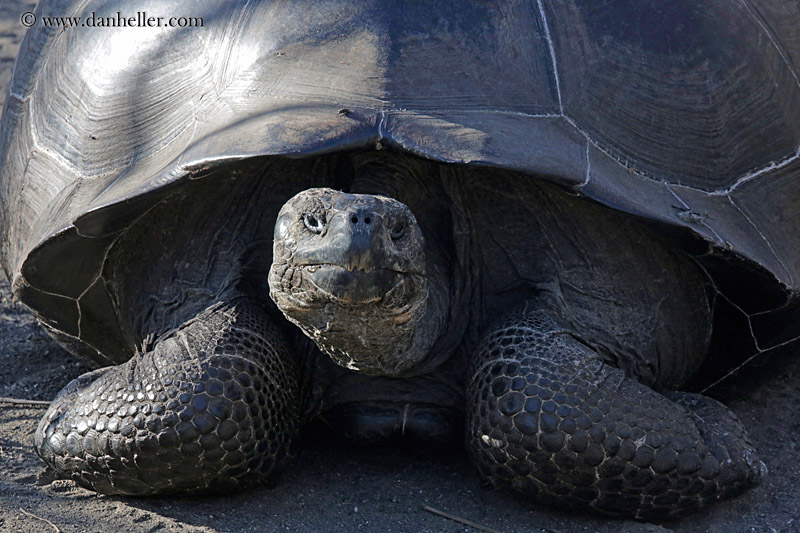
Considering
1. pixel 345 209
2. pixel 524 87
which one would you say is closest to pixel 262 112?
pixel 345 209

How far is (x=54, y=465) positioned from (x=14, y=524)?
0.40 meters

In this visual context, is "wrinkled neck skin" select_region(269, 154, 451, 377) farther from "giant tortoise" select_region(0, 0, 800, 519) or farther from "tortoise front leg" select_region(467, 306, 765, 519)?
"tortoise front leg" select_region(467, 306, 765, 519)

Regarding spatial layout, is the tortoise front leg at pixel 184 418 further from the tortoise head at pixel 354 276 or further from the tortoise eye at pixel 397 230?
the tortoise eye at pixel 397 230

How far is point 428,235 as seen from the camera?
3.73m

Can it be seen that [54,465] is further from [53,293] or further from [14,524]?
[53,293]

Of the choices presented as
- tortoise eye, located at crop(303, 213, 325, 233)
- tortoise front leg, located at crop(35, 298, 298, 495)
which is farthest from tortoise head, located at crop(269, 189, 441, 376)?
tortoise front leg, located at crop(35, 298, 298, 495)

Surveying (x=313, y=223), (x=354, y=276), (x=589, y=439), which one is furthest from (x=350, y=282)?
(x=589, y=439)

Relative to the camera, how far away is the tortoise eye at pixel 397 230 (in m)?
3.14

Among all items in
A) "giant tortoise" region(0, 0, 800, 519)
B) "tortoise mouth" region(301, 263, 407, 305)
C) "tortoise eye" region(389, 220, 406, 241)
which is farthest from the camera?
"giant tortoise" region(0, 0, 800, 519)

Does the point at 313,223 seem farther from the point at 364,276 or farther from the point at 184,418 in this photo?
the point at 184,418

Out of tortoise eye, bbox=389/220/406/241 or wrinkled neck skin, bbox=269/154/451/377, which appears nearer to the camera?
wrinkled neck skin, bbox=269/154/451/377

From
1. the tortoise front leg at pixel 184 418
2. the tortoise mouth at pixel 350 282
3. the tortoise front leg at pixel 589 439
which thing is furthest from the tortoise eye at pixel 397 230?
the tortoise front leg at pixel 184 418

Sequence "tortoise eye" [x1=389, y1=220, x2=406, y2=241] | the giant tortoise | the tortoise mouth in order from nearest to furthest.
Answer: the tortoise mouth, "tortoise eye" [x1=389, y1=220, x2=406, y2=241], the giant tortoise

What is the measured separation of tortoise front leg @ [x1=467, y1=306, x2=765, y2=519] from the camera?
320 centimetres
